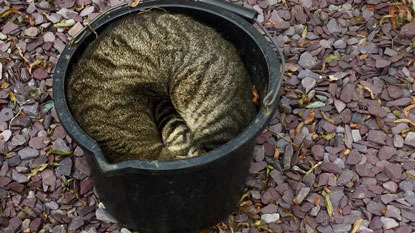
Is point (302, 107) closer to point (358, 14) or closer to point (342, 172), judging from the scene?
point (342, 172)

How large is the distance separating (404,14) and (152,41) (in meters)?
1.71

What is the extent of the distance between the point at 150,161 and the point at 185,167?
0.44 feet

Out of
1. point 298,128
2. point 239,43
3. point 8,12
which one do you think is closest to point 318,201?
point 298,128

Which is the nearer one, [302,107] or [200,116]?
[200,116]

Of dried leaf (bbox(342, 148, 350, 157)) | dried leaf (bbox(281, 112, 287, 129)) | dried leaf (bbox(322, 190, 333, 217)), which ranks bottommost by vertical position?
dried leaf (bbox(322, 190, 333, 217))

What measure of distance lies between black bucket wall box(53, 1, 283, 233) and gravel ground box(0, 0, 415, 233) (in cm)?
25

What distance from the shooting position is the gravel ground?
2.88 meters

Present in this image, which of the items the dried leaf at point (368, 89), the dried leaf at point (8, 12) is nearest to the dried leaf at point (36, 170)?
the dried leaf at point (8, 12)

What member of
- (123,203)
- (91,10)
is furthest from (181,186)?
(91,10)

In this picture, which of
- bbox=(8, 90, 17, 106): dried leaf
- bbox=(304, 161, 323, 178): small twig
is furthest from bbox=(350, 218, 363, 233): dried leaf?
bbox=(8, 90, 17, 106): dried leaf

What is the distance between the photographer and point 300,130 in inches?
124

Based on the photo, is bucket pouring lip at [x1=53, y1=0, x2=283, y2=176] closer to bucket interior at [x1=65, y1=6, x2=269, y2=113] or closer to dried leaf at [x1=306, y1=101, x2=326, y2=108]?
bucket interior at [x1=65, y1=6, x2=269, y2=113]

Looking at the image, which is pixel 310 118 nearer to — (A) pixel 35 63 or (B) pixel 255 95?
(B) pixel 255 95

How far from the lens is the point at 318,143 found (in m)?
3.12
